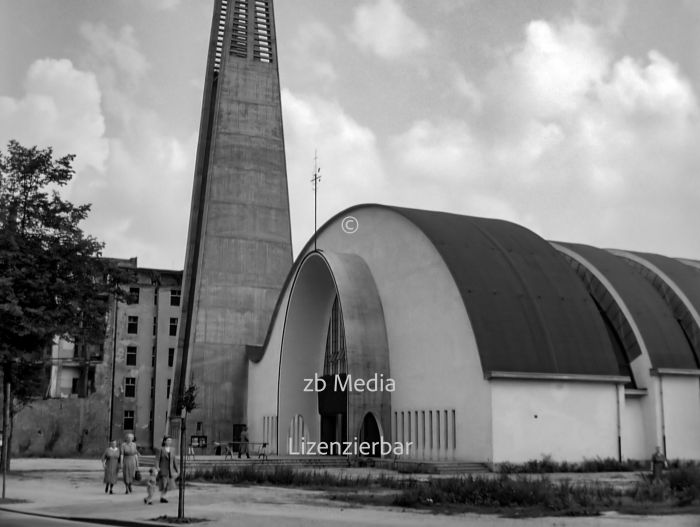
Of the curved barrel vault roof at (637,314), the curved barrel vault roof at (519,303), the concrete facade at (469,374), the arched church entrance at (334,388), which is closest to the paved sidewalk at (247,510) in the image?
the concrete facade at (469,374)

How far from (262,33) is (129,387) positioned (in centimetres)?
2833

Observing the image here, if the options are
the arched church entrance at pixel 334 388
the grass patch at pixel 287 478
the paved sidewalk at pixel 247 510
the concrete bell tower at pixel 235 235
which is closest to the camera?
the paved sidewalk at pixel 247 510

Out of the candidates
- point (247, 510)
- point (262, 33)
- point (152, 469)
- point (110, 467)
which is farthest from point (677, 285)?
point (262, 33)

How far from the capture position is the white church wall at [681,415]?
33000 millimetres

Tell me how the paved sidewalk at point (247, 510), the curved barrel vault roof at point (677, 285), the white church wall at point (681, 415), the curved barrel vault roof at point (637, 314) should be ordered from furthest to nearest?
the curved barrel vault roof at point (677, 285) < the curved barrel vault roof at point (637, 314) < the white church wall at point (681, 415) < the paved sidewalk at point (247, 510)

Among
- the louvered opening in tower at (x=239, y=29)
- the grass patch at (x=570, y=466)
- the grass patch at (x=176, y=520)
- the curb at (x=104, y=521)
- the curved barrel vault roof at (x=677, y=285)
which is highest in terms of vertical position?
the louvered opening in tower at (x=239, y=29)

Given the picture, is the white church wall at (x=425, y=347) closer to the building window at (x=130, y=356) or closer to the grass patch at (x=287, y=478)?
the grass patch at (x=287, y=478)

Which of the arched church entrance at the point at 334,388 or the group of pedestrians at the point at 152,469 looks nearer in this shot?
the group of pedestrians at the point at 152,469

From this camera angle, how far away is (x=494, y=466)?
1136 inches

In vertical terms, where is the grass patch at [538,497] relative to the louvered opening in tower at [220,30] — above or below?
below

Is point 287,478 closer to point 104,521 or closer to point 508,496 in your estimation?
point 508,496

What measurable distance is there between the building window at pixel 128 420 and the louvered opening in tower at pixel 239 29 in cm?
2791

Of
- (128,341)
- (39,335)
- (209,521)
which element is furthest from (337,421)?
(128,341)

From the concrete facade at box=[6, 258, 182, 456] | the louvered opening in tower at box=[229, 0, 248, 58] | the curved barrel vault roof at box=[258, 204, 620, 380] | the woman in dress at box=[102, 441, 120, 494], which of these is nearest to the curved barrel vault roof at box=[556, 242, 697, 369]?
the curved barrel vault roof at box=[258, 204, 620, 380]
